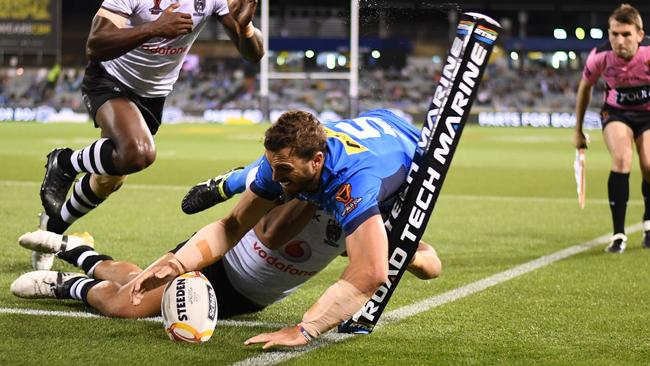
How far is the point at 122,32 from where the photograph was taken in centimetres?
630

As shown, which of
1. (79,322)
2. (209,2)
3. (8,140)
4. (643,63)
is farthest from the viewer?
(8,140)

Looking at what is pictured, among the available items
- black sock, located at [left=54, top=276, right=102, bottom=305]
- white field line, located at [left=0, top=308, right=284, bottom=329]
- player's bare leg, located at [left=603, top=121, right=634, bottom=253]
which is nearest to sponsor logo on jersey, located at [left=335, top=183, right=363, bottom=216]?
white field line, located at [left=0, top=308, right=284, bottom=329]

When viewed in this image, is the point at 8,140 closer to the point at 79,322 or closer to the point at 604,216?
the point at 604,216

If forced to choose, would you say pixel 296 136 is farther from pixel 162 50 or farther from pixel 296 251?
pixel 162 50

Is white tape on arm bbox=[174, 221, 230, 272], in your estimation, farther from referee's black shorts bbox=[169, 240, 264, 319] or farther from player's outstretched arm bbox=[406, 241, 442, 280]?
player's outstretched arm bbox=[406, 241, 442, 280]

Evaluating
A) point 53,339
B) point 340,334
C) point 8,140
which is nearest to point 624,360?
point 340,334

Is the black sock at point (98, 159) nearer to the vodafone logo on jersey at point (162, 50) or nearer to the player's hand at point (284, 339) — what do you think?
the vodafone logo on jersey at point (162, 50)

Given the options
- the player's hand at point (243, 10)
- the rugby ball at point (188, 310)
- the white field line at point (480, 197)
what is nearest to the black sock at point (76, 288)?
the rugby ball at point (188, 310)

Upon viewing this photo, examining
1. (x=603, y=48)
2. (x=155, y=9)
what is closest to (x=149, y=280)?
(x=155, y=9)

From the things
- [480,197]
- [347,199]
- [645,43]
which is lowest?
[480,197]

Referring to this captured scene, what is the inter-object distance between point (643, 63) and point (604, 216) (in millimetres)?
2514

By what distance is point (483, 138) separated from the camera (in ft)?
89.5

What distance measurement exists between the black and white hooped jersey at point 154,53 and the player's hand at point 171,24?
57 centimetres

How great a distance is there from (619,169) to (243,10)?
367cm
